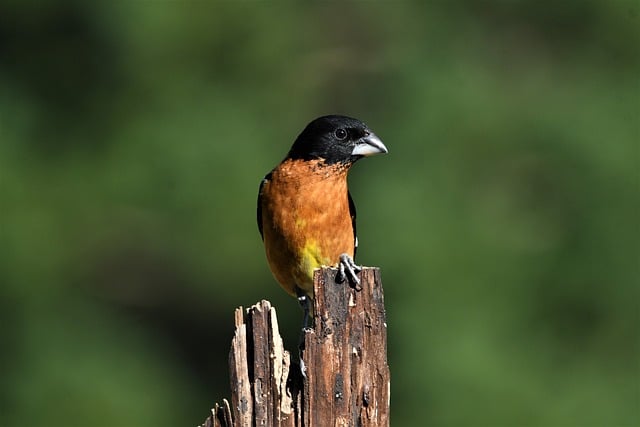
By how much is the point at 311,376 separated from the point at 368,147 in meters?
2.23

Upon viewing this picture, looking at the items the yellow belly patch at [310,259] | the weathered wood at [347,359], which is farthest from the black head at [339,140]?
the weathered wood at [347,359]

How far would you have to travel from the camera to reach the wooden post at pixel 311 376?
17.4ft

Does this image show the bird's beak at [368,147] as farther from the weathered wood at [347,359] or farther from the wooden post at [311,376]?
the wooden post at [311,376]

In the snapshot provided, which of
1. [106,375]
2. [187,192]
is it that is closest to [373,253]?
[187,192]

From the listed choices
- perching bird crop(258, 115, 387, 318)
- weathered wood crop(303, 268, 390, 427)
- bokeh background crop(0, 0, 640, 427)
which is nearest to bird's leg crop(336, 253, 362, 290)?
weathered wood crop(303, 268, 390, 427)

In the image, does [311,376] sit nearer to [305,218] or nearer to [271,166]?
[305,218]

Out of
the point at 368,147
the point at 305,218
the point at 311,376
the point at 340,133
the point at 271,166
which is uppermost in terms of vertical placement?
the point at 271,166

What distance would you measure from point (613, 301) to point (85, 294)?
22.3 feet

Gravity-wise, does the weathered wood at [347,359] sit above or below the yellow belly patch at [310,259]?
below

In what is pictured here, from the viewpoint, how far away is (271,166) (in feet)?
46.1

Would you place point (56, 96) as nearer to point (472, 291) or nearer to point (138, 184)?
point (138, 184)

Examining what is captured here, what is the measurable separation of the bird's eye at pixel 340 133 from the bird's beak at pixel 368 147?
97 mm

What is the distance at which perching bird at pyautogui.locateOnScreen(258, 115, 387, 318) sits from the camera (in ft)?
23.4

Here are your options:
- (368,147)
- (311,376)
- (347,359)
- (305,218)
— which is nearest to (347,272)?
(347,359)
